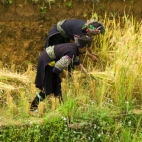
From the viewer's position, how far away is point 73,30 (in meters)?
4.78

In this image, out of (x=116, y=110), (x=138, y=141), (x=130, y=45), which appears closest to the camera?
(x=138, y=141)

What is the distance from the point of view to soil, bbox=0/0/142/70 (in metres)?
5.61

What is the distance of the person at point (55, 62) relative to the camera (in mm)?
4234

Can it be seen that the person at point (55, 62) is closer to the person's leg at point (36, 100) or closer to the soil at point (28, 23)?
the person's leg at point (36, 100)

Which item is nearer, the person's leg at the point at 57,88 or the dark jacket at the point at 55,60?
the dark jacket at the point at 55,60

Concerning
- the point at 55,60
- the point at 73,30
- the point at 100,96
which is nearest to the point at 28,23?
the point at 73,30

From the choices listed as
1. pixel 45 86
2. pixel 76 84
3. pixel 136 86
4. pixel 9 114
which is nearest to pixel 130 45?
pixel 136 86

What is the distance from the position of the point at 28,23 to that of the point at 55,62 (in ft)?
4.91

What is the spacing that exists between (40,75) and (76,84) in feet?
1.55

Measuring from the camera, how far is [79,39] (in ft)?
14.3

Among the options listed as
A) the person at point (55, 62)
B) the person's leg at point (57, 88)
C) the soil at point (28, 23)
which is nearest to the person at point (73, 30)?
the person at point (55, 62)

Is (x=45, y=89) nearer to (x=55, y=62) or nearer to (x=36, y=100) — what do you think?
(x=36, y=100)

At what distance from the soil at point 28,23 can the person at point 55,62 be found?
1.23 m

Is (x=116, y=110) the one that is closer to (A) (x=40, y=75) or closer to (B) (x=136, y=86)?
(B) (x=136, y=86)
